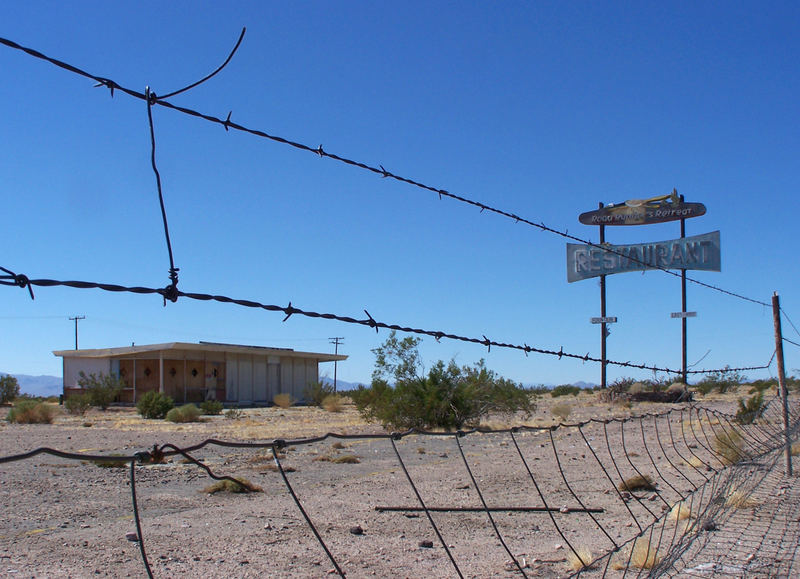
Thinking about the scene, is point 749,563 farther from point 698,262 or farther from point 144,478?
point 698,262

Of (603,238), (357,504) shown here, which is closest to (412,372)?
(357,504)

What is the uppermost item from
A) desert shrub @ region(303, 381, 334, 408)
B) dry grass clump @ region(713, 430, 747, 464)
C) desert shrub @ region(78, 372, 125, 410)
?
dry grass clump @ region(713, 430, 747, 464)

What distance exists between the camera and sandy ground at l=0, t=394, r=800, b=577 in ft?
21.6

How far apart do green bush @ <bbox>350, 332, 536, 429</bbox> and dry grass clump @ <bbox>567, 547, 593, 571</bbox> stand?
1615 cm

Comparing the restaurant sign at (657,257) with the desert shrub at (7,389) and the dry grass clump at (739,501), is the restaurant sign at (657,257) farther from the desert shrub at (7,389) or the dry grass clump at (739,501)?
the desert shrub at (7,389)

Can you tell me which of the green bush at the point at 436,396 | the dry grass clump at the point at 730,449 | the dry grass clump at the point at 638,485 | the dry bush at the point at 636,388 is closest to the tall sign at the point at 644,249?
the dry bush at the point at 636,388

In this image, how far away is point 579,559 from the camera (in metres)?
6.45

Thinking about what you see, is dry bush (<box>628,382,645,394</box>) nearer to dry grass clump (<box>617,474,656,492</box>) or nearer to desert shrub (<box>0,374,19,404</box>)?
dry grass clump (<box>617,474,656,492</box>)

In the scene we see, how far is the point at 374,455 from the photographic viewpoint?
16125mm

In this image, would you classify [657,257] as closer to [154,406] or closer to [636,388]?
[636,388]

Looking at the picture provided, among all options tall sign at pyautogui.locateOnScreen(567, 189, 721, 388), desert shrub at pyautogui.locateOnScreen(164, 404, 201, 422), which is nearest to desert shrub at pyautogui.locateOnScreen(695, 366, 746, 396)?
tall sign at pyautogui.locateOnScreen(567, 189, 721, 388)

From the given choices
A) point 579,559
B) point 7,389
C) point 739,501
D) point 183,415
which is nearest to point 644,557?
point 579,559

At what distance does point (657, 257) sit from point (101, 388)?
3040 cm

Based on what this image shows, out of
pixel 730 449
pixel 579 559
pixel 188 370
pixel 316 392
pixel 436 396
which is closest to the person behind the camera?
pixel 579 559
